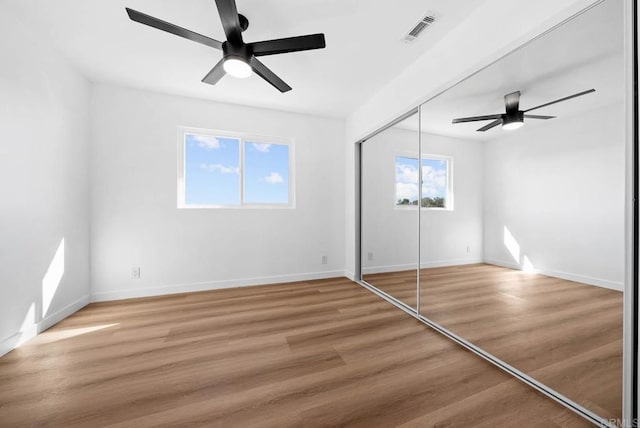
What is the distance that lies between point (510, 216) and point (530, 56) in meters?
0.99

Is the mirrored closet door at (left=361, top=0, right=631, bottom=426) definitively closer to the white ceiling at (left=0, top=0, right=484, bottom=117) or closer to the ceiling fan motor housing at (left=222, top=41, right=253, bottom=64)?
the white ceiling at (left=0, top=0, right=484, bottom=117)

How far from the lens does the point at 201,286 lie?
307 cm

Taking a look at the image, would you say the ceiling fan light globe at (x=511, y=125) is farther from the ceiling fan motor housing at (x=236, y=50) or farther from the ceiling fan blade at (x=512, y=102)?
the ceiling fan motor housing at (x=236, y=50)

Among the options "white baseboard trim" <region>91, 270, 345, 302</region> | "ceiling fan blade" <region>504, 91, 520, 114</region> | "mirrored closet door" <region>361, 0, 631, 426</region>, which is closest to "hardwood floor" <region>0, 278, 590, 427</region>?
"mirrored closet door" <region>361, 0, 631, 426</region>

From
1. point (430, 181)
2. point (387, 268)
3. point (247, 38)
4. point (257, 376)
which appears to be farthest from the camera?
point (387, 268)

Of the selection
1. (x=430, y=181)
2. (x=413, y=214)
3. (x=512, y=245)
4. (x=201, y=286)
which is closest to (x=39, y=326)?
(x=201, y=286)

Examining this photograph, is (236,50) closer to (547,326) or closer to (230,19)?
(230,19)

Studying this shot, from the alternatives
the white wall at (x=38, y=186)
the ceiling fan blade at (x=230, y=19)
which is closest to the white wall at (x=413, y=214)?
the ceiling fan blade at (x=230, y=19)

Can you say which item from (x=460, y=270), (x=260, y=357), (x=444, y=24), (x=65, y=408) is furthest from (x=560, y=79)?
(x=65, y=408)

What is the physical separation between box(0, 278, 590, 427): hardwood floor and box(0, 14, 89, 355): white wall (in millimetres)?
304

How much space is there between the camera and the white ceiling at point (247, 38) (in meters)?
1.70

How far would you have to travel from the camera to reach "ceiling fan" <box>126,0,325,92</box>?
4.75ft

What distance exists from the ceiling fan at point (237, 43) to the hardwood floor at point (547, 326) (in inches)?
83.6

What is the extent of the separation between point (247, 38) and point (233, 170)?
1708 mm
